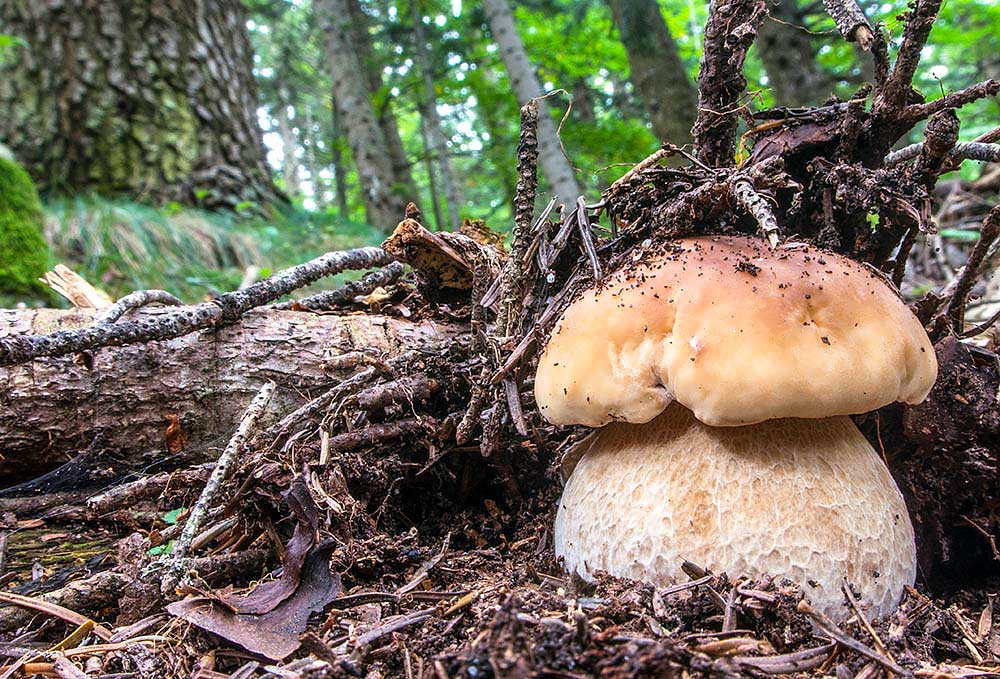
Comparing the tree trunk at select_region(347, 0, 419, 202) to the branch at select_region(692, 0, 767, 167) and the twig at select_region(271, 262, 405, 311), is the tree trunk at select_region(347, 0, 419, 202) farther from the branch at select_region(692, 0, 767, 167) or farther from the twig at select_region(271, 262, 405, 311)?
the branch at select_region(692, 0, 767, 167)

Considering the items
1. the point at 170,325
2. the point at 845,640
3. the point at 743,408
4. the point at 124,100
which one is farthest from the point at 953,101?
the point at 124,100

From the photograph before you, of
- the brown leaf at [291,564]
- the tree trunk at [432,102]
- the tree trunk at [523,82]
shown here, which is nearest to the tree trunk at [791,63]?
the tree trunk at [523,82]

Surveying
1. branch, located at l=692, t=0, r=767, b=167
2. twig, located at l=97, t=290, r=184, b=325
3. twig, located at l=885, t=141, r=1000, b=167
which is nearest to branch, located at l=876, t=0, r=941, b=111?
twig, located at l=885, t=141, r=1000, b=167

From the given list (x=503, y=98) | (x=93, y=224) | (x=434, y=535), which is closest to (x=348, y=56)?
(x=503, y=98)

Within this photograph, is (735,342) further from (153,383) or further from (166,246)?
(166,246)

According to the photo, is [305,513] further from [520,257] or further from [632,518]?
[520,257]

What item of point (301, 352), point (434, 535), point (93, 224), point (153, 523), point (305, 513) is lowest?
point (434, 535)
